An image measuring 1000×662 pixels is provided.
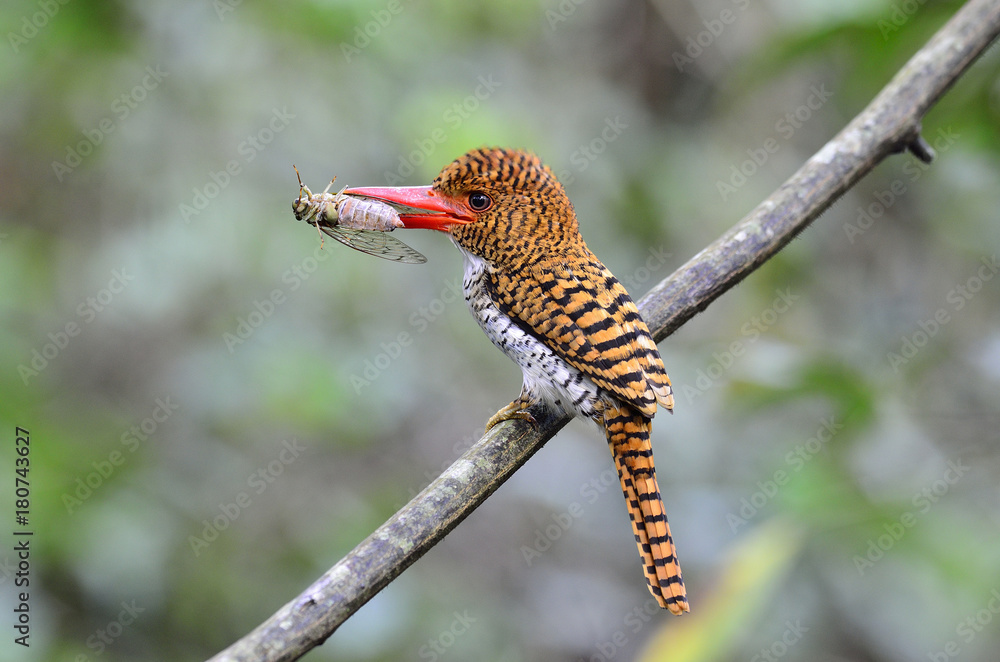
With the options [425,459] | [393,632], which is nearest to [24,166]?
[425,459]

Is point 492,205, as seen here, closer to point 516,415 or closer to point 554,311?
point 554,311

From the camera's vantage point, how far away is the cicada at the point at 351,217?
235 centimetres

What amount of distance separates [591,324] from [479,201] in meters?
0.52

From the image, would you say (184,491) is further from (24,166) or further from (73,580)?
(24,166)

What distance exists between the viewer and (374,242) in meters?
2.53

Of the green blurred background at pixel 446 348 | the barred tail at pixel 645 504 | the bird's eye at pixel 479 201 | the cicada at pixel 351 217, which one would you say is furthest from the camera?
the green blurred background at pixel 446 348

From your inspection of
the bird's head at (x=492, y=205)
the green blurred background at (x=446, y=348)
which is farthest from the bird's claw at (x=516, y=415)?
the green blurred background at (x=446, y=348)

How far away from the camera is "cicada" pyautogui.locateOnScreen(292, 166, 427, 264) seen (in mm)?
2348

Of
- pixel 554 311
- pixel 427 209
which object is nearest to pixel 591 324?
pixel 554 311

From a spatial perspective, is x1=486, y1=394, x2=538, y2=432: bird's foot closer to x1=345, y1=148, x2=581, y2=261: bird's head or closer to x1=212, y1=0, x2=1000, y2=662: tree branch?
x1=212, y1=0, x2=1000, y2=662: tree branch

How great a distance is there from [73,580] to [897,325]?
3143 millimetres

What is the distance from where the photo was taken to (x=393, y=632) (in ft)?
9.09

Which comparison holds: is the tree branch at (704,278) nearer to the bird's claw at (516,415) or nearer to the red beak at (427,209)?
the bird's claw at (516,415)

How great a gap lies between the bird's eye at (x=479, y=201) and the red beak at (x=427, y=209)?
0.03m
